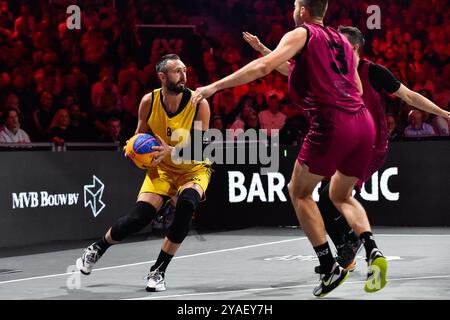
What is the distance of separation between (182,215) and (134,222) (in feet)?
1.53

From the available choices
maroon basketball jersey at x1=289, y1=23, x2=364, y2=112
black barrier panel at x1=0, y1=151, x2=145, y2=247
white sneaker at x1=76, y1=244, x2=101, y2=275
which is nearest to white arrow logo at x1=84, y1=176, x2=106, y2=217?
black barrier panel at x1=0, y1=151, x2=145, y2=247

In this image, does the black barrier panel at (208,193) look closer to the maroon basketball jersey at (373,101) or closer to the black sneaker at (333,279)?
the maroon basketball jersey at (373,101)

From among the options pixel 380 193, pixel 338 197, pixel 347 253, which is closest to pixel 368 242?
pixel 338 197

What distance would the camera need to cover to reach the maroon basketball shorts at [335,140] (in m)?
7.20

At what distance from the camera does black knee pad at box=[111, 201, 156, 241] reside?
8648mm

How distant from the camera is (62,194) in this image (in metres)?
13.3

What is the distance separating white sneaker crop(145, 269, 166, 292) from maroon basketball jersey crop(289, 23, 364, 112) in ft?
6.73

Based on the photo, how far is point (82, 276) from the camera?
953 centimetres

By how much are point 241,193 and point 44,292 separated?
6.79 m

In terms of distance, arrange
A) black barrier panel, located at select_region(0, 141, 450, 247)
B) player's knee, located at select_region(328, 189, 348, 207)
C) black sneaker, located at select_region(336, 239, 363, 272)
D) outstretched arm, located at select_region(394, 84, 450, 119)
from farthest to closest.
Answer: black barrier panel, located at select_region(0, 141, 450, 247) < black sneaker, located at select_region(336, 239, 363, 272) < outstretched arm, located at select_region(394, 84, 450, 119) < player's knee, located at select_region(328, 189, 348, 207)

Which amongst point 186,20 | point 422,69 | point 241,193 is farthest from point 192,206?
point 186,20

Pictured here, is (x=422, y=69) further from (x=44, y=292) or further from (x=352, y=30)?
(x=44, y=292)

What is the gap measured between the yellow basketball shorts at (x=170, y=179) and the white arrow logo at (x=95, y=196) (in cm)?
491

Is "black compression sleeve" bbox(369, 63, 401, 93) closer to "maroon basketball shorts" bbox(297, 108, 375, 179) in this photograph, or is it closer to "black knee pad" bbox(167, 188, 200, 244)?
"maroon basketball shorts" bbox(297, 108, 375, 179)
